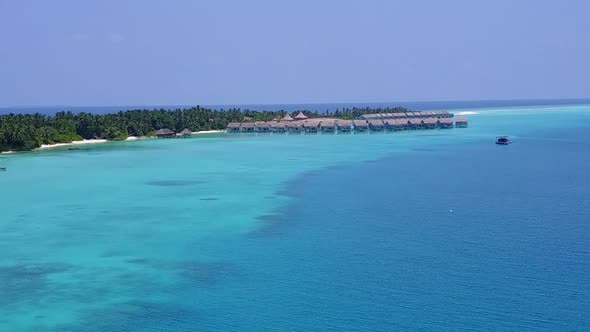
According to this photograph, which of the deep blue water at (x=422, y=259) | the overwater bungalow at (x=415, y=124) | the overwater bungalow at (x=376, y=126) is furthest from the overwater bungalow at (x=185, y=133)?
the deep blue water at (x=422, y=259)

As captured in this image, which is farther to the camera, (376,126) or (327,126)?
(376,126)

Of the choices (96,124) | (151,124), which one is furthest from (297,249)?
(151,124)

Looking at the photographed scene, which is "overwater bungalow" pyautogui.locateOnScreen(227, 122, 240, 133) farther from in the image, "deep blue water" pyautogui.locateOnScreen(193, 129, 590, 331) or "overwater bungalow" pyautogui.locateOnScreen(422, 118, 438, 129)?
"deep blue water" pyautogui.locateOnScreen(193, 129, 590, 331)

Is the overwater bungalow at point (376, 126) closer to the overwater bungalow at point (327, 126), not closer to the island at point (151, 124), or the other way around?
the island at point (151, 124)

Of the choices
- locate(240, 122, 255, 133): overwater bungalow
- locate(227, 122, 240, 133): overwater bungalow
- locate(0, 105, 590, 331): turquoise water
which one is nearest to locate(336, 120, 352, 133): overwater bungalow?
locate(240, 122, 255, 133): overwater bungalow

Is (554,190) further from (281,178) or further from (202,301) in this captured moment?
(202,301)

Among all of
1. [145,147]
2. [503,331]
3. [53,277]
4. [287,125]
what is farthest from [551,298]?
[287,125]

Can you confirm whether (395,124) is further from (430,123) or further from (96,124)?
(96,124)
